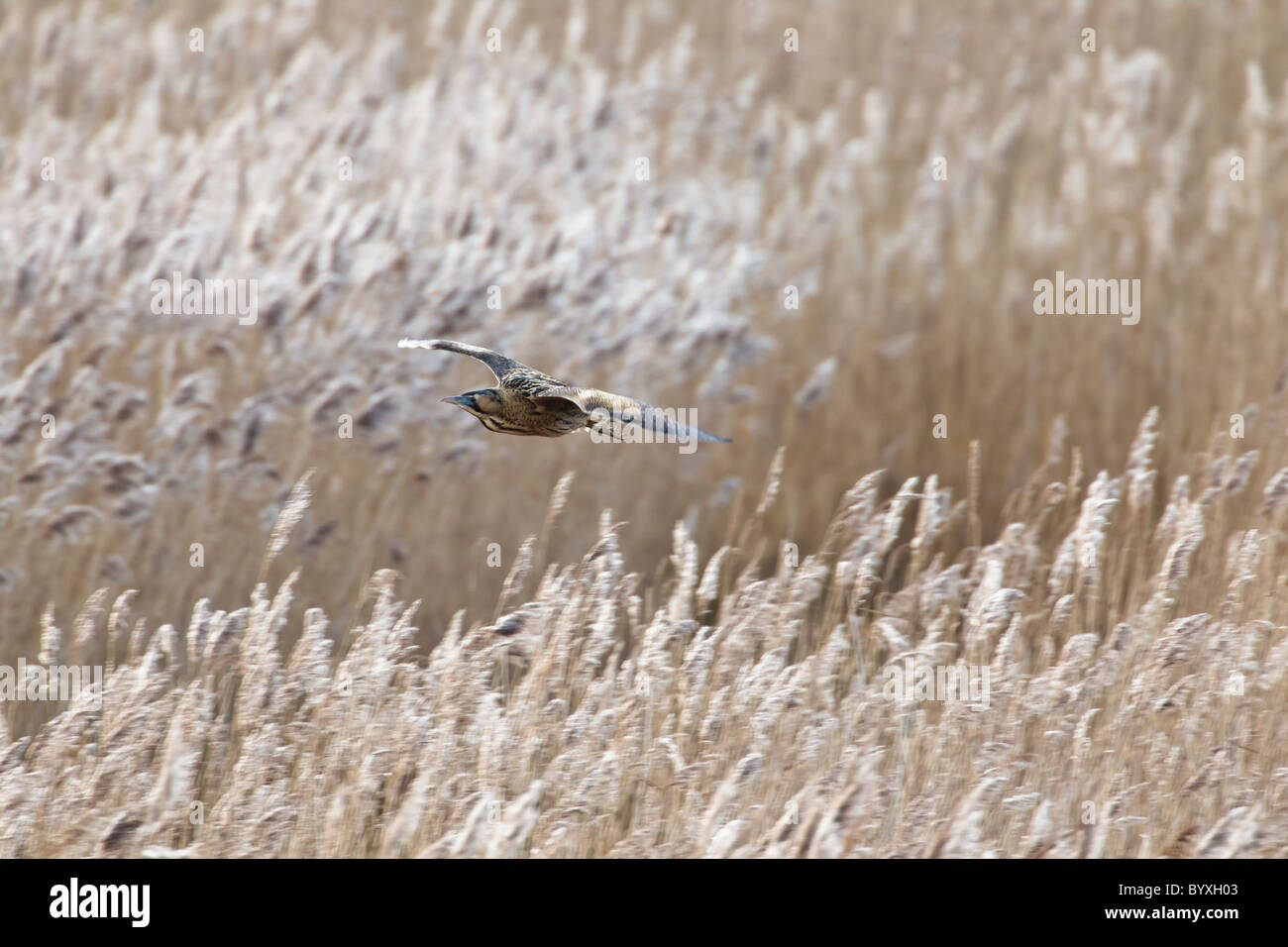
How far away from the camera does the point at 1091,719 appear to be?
3422 mm

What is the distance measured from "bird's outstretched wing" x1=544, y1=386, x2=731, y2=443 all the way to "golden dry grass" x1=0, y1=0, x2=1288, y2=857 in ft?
1.52

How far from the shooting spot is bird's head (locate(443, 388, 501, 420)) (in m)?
3.07

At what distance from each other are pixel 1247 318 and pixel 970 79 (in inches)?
90.9

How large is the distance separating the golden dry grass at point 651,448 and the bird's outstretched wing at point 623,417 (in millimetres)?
464

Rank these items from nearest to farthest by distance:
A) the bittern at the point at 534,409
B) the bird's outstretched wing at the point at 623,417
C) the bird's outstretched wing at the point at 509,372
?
the bird's outstretched wing at the point at 623,417, the bittern at the point at 534,409, the bird's outstretched wing at the point at 509,372

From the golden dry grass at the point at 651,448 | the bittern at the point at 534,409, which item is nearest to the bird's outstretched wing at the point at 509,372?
the bittern at the point at 534,409

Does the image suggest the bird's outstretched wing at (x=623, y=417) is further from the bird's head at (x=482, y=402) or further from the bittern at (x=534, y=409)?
the bird's head at (x=482, y=402)

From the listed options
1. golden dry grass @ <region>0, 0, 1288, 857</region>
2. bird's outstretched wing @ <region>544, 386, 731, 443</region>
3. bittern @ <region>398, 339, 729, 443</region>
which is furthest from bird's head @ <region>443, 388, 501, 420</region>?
golden dry grass @ <region>0, 0, 1288, 857</region>

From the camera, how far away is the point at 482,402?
122 inches

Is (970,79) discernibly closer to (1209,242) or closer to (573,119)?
(1209,242)

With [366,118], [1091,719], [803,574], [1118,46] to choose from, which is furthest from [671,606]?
[1118,46]

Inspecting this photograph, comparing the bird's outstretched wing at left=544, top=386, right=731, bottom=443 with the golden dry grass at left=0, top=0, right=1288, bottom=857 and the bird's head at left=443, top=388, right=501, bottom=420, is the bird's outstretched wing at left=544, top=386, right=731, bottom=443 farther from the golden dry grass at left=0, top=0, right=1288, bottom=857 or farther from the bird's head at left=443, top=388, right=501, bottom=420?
the golden dry grass at left=0, top=0, right=1288, bottom=857

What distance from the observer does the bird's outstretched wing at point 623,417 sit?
2568 millimetres

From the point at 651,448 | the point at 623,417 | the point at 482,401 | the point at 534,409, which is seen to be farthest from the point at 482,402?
the point at 651,448
